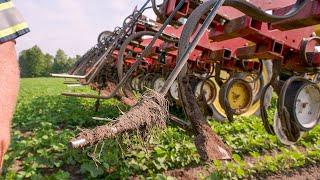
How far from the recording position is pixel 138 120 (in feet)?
4.71

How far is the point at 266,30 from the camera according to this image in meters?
3.67

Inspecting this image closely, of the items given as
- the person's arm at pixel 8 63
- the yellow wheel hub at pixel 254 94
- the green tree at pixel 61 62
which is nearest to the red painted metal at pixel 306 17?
the person's arm at pixel 8 63

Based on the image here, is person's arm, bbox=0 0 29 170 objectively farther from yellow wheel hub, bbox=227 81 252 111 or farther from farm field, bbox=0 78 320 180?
yellow wheel hub, bbox=227 81 252 111

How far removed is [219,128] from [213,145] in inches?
130

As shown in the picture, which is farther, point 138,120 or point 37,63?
point 37,63

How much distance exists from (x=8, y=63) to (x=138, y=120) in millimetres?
464

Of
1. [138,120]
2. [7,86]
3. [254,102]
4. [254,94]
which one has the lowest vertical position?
[254,102]

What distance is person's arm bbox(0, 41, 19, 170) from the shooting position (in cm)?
117

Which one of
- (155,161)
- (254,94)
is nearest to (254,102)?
(254,94)

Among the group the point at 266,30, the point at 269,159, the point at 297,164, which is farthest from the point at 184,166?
the point at 266,30

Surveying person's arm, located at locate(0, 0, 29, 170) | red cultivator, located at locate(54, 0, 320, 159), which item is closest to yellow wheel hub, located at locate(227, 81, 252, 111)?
→ red cultivator, located at locate(54, 0, 320, 159)

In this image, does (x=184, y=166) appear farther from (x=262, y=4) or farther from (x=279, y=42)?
(x=262, y=4)

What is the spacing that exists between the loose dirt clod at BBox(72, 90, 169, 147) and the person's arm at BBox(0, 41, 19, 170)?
0.73 ft

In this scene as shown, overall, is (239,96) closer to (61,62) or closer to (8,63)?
(8,63)
